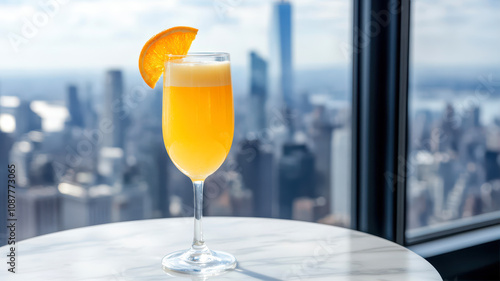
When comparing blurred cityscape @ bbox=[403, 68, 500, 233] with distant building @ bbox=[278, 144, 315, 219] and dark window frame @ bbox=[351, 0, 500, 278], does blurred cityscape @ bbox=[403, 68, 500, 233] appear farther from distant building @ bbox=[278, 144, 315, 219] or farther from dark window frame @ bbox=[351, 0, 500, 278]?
distant building @ bbox=[278, 144, 315, 219]

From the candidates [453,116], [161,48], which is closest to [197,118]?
[161,48]

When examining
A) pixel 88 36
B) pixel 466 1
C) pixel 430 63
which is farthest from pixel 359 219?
pixel 88 36

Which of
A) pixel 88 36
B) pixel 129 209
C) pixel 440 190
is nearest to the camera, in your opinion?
pixel 88 36

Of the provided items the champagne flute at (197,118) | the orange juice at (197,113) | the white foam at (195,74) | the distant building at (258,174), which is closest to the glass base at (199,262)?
the champagne flute at (197,118)

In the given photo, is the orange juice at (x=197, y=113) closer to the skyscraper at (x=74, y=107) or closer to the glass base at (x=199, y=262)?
the glass base at (x=199, y=262)

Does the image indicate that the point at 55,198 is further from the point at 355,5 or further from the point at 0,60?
the point at 355,5
